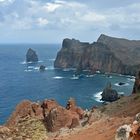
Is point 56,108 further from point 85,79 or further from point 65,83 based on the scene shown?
point 85,79

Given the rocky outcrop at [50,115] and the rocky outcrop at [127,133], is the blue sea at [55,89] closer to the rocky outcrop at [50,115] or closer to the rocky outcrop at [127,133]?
the rocky outcrop at [50,115]

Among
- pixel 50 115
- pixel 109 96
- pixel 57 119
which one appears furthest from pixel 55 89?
pixel 50 115

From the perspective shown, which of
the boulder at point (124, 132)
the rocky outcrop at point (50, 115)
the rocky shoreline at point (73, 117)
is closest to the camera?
the boulder at point (124, 132)

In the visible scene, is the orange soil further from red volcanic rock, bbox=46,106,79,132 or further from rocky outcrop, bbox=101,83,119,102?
rocky outcrop, bbox=101,83,119,102

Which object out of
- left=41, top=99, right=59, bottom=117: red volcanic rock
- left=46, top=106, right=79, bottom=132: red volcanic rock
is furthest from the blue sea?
left=46, top=106, right=79, bottom=132: red volcanic rock

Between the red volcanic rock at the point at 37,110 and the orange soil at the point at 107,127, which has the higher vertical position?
the orange soil at the point at 107,127

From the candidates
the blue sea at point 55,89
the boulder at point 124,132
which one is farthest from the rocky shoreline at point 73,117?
the blue sea at point 55,89

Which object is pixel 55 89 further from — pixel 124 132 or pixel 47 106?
pixel 124 132

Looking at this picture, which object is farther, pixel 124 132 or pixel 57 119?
pixel 57 119

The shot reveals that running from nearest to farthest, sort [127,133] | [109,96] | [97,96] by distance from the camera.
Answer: [127,133], [109,96], [97,96]

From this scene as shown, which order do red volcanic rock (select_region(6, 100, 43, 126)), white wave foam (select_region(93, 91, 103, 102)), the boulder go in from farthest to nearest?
white wave foam (select_region(93, 91, 103, 102))
red volcanic rock (select_region(6, 100, 43, 126))
the boulder

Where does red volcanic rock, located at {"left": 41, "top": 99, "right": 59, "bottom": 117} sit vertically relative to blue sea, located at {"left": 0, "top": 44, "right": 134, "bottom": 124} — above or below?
above

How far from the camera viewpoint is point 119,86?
170875 mm

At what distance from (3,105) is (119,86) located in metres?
60.7
